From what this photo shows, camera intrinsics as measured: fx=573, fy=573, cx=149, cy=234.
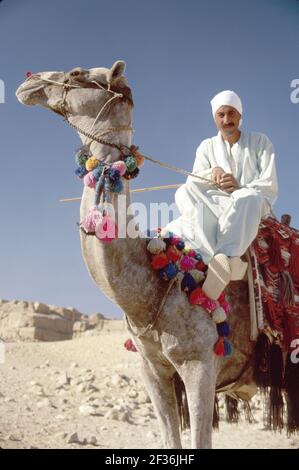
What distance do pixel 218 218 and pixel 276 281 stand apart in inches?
29.9

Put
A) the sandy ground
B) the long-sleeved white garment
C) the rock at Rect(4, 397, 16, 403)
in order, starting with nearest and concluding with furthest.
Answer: the long-sleeved white garment, the sandy ground, the rock at Rect(4, 397, 16, 403)

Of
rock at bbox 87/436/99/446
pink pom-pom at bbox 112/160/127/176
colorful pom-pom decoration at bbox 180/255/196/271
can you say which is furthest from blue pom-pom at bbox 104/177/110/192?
rock at bbox 87/436/99/446

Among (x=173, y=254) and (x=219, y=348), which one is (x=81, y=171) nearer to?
(x=173, y=254)

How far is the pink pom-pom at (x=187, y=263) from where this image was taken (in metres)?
4.36

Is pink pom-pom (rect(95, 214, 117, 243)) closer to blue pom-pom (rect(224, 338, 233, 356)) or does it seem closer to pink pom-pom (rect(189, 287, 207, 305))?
pink pom-pom (rect(189, 287, 207, 305))

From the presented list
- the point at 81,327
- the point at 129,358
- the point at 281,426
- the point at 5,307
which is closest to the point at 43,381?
the point at 129,358

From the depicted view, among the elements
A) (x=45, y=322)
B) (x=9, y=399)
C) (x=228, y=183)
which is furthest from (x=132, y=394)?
(x=45, y=322)

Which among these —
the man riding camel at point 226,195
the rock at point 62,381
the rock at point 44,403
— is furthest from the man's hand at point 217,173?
the rock at point 62,381

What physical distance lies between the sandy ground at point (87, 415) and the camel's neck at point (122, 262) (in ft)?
12.3

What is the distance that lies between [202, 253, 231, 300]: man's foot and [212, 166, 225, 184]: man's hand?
0.82 metres

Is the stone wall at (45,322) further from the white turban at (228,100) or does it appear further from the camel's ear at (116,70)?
the camel's ear at (116,70)

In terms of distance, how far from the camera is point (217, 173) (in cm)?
491

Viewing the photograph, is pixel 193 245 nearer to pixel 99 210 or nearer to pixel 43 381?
pixel 99 210

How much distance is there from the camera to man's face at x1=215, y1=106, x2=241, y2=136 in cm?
517
